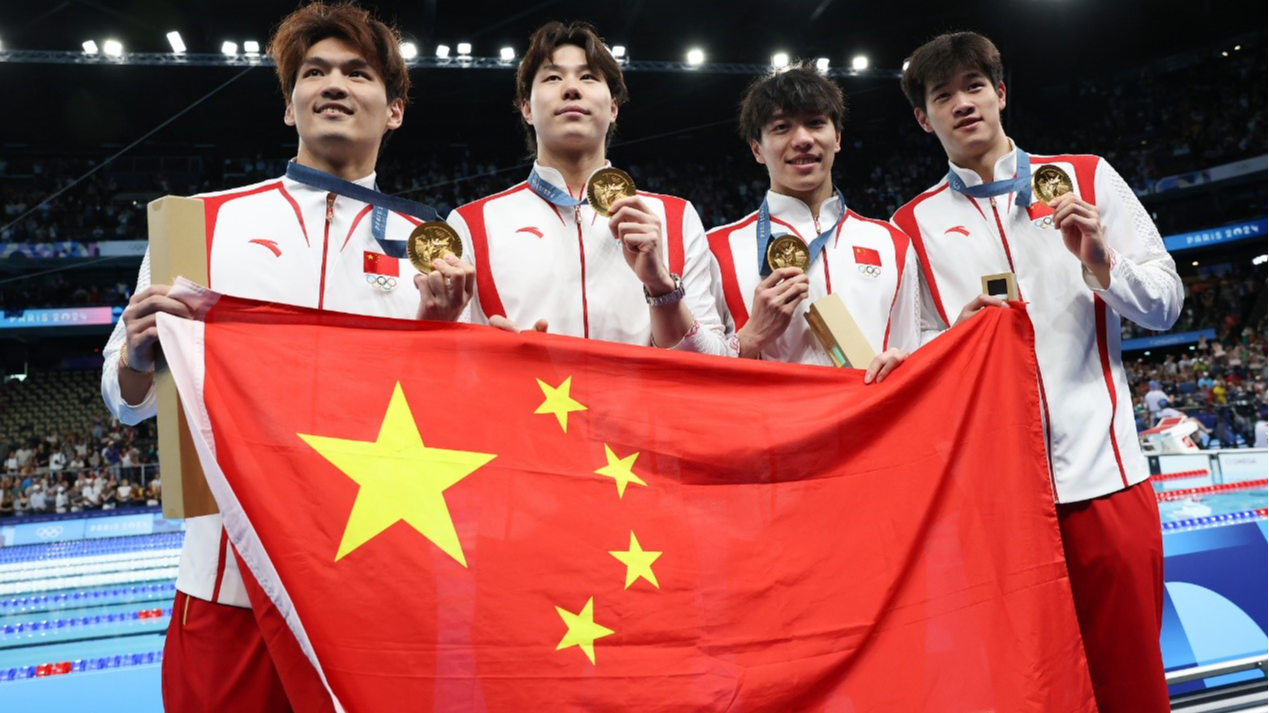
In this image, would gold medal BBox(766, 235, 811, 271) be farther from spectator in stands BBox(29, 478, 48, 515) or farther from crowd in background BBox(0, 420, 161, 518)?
spectator in stands BBox(29, 478, 48, 515)

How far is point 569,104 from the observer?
2434 mm

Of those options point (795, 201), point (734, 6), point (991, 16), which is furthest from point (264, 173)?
point (795, 201)

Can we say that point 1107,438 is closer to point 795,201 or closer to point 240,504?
point 795,201

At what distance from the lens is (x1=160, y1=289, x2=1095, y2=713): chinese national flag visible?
1693 millimetres

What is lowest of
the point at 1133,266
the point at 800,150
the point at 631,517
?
the point at 631,517

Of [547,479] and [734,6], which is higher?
[734,6]

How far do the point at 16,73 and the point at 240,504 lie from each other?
2023 centimetres

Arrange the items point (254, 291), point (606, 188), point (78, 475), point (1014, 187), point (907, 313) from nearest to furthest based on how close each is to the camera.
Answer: point (254, 291)
point (606, 188)
point (1014, 187)
point (907, 313)
point (78, 475)

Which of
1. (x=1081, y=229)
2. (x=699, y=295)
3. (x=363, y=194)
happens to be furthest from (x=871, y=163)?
(x=363, y=194)

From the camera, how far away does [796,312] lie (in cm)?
259

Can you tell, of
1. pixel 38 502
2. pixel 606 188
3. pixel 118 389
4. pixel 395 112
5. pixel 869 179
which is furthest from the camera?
pixel 869 179

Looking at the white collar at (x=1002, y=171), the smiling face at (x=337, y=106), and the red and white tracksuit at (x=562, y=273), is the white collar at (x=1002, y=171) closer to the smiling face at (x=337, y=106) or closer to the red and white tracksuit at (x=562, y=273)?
the red and white tracksuit at (x=562, y=273)

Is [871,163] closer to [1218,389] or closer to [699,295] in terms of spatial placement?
[1218,389]

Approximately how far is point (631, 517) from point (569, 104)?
118 cm
